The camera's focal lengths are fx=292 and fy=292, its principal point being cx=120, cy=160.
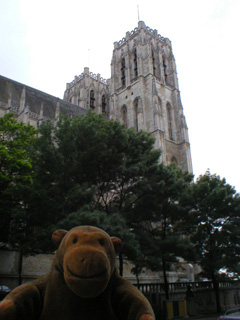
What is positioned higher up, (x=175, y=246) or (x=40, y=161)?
(x=40, y=161)

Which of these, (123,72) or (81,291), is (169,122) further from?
(81,291)

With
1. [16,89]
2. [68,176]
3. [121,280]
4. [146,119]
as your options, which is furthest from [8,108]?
[121,280]

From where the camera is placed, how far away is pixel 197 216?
18.5 meters

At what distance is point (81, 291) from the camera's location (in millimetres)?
2871

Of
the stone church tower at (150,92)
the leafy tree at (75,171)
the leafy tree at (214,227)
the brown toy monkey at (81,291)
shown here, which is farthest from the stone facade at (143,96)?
the brown toy monkey at (81,291)

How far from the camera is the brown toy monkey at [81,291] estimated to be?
290 centimetres

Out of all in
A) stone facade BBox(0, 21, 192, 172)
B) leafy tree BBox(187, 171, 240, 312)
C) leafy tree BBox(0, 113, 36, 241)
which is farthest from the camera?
stone facade BBox(0, 21, 192, 172)

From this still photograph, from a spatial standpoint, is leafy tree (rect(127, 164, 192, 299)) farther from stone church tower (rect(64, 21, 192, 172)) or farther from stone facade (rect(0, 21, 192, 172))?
stone church tower (rect(64, 21, 192, 172))

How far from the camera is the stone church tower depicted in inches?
1549

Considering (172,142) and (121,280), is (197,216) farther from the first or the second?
(172,142)

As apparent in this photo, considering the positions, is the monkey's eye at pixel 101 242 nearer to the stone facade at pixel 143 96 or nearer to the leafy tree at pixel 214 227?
the leafy tree at pixel 214 227

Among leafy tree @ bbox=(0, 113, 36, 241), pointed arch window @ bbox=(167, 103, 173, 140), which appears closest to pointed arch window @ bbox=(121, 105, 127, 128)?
pointed arch window @ bbox=(167, 103, 173, 140)

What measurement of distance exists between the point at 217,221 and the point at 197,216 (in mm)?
1433

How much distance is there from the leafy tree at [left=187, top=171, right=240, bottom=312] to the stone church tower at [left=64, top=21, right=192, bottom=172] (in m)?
17.7
